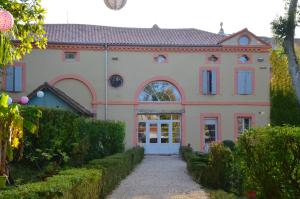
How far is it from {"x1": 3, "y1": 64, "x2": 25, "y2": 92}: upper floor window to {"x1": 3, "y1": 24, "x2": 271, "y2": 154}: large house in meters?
2.72

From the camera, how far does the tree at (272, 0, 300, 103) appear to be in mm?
16609

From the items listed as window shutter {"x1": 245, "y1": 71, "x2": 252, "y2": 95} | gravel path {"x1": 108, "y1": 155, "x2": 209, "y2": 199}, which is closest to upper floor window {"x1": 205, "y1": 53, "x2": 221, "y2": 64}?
window shutter {"x1": 245, "y1": 71, "x2": 252, "y2": 95}

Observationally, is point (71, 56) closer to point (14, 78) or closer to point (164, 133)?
→ point (14, 78)

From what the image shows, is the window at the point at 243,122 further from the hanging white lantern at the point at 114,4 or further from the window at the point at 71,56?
the hanging white lantern at the point at 114,4

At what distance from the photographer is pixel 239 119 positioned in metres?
32.8

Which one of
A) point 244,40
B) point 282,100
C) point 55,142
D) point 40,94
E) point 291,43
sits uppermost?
point 244,40

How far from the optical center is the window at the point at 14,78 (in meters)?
30.6

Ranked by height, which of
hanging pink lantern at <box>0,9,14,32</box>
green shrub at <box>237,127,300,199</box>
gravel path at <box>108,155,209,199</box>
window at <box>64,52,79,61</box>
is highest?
window at <box>64,52,79,61</box>

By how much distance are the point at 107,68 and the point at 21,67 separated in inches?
194

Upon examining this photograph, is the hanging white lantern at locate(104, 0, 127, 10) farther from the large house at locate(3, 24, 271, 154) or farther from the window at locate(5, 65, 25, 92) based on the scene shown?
the large house at locate(3, 24, 271, 154)

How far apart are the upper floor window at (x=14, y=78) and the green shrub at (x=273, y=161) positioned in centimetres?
2340

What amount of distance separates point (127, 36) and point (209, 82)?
19.4 ft

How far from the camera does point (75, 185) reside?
28.0 feet

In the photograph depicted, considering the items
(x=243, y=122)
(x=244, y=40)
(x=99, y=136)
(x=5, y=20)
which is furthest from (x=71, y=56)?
(x=5, y=20)
